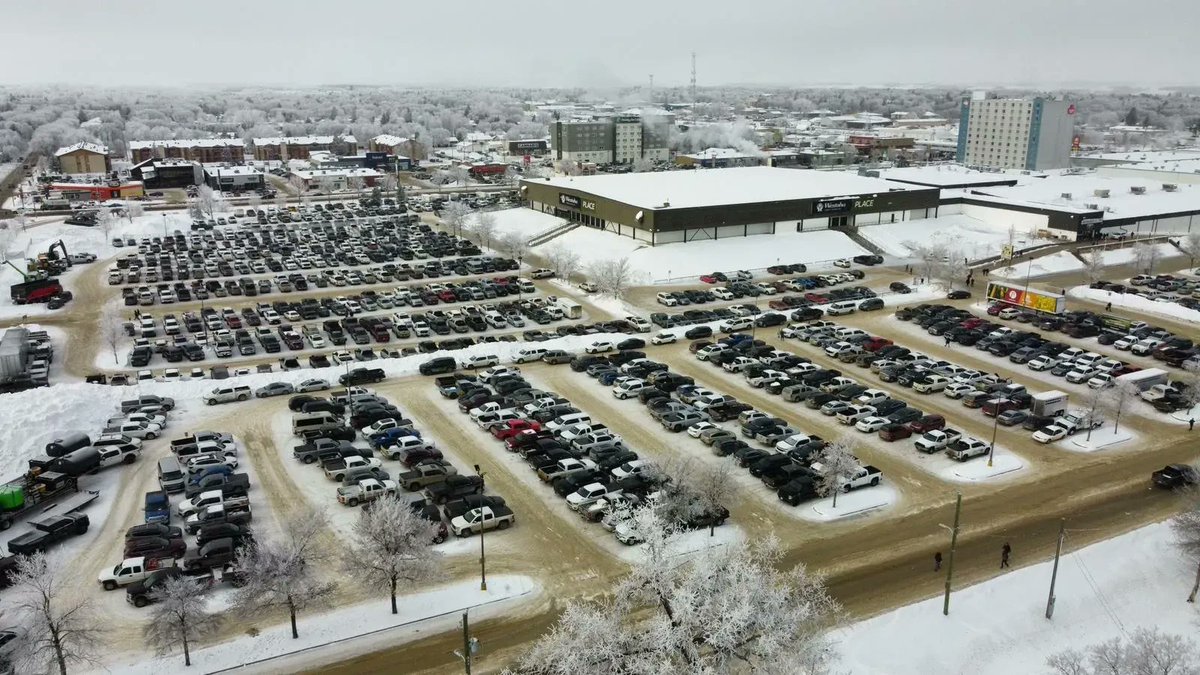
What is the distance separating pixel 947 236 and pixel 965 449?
37.7 metres

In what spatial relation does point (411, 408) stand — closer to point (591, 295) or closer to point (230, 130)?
point (591, 295)

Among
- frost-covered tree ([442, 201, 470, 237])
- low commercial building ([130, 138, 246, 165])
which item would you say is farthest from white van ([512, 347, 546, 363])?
low commercial building ([130, 138, 246, 165])

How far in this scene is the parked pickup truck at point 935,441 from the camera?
956 inches

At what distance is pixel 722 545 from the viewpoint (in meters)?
18.6

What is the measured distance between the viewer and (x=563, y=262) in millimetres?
47219

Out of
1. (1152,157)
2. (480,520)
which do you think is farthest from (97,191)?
(1152,157)

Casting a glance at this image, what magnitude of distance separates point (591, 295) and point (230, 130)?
522ft

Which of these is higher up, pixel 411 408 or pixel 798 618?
pixel 798 618

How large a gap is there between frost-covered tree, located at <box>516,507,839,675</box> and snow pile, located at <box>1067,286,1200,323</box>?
35007 millimetres

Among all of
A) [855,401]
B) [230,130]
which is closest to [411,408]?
[855,401]

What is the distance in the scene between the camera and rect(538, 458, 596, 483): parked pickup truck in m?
22.2

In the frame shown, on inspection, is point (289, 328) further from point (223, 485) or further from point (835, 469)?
point (835, 469)

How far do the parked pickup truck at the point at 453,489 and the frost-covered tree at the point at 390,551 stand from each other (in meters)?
4.17

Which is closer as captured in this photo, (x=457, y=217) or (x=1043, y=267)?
(x=1043, y=267)
